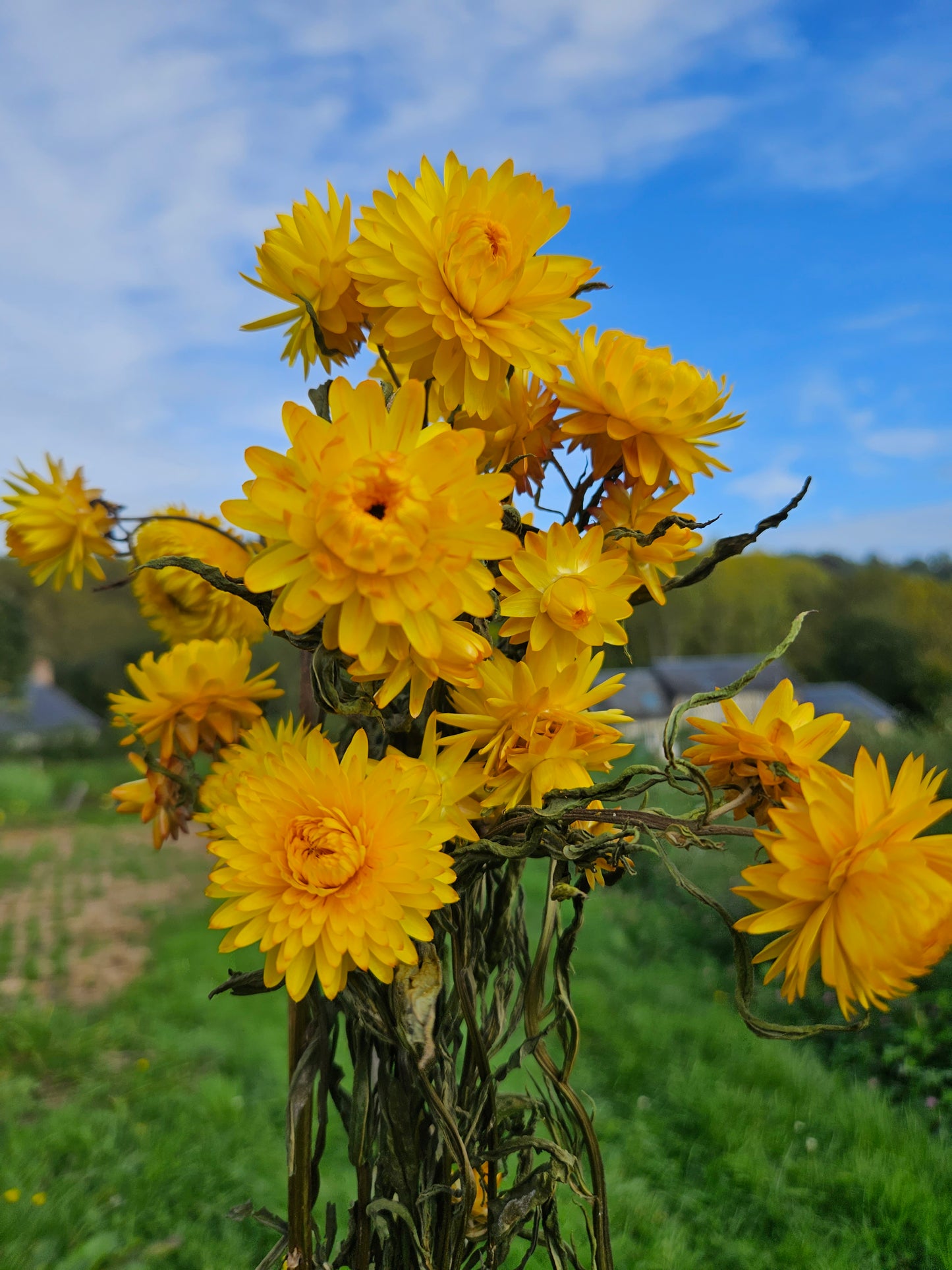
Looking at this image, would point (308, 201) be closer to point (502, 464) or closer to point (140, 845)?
point (502, 464)

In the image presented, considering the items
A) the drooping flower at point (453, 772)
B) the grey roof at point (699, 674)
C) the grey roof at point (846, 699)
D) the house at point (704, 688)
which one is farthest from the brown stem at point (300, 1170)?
the grey roof at point (699, 674)

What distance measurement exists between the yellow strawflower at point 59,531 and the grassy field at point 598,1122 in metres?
0.95

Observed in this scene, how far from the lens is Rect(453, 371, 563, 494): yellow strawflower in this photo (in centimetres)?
73

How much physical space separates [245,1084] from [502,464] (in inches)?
113

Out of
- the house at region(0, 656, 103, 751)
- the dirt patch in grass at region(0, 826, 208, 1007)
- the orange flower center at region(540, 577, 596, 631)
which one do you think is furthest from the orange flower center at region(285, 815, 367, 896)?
the house at region(0, 656, 103, 751)

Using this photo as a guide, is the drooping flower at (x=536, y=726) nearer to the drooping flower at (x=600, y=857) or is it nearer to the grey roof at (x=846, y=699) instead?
the drooping flower at (x=600, y=857)

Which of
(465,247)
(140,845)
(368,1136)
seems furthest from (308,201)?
(140,845)

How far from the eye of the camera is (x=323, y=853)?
25.0 inches

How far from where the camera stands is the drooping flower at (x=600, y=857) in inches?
26.4

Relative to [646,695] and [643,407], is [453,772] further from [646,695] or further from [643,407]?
[646,695]

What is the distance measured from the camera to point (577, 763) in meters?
0.66

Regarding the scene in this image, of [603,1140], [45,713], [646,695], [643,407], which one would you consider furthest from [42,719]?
[643,407]

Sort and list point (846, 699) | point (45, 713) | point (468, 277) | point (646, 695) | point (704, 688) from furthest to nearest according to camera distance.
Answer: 1. point (646, 695)
2. point (704, 688)
3. point (846, 699)
4. point (45, 713)
5. point (468, 277)

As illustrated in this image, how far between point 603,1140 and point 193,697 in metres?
2.32
